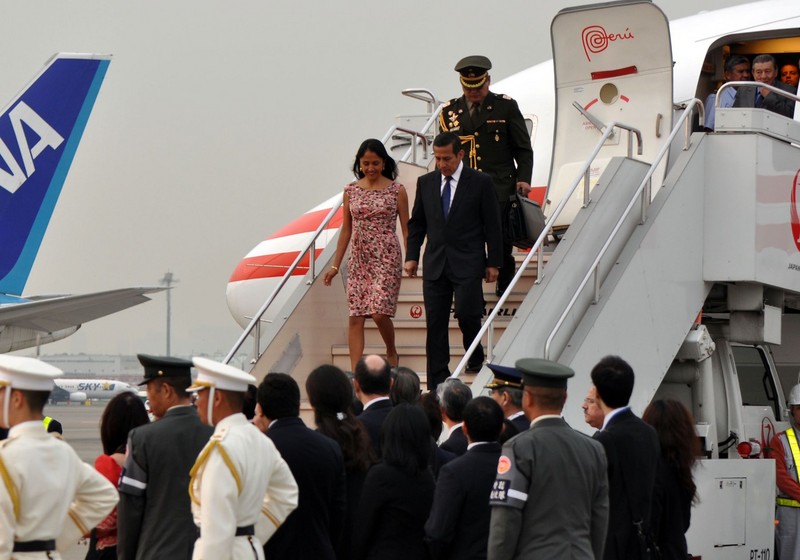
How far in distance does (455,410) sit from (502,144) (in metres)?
3.45

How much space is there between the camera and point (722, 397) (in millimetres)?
9438

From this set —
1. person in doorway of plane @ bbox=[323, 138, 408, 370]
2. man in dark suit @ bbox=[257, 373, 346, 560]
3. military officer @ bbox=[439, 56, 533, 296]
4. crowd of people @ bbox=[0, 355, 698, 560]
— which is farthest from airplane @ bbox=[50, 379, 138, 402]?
man in dark suit @ bbox=[257, 373, 346, 560]

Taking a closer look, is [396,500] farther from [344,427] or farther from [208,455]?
[208,455]

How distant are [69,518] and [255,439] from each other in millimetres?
746

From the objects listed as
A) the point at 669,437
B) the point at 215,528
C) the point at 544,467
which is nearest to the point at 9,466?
the point at 215,528

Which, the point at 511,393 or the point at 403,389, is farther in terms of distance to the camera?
the point at 403,389

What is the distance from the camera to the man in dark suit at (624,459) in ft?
20.4

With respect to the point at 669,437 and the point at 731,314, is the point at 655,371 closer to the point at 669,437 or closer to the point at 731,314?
the point at 731,314

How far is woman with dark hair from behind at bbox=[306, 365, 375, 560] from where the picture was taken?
237 inches

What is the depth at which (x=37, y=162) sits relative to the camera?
19.0 meters

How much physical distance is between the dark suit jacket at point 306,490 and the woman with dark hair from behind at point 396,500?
0.53 ft

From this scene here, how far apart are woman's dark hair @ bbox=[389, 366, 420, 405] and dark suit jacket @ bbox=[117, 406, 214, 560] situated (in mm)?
1647

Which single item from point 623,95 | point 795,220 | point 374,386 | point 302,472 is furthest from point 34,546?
point 623,95

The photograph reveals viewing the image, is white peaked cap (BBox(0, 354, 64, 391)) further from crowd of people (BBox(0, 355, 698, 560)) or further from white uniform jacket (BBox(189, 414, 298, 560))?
white uniform jacket (BBox(189, 414, 298, 560))
